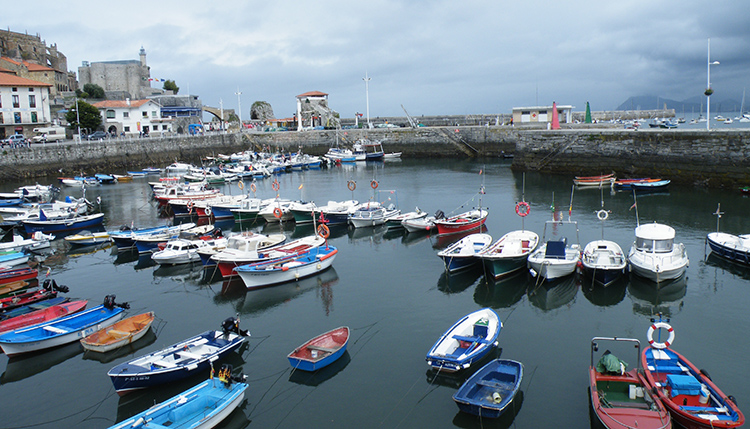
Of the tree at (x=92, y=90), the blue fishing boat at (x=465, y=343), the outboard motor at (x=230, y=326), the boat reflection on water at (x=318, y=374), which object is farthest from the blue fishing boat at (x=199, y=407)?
the tree at (x=92, y=90)

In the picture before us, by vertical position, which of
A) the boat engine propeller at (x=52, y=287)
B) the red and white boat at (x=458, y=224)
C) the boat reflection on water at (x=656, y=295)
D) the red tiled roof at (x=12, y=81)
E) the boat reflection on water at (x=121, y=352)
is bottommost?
the boat reflection on water at (x=121, y=352)

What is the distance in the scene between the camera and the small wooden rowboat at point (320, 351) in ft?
50.7

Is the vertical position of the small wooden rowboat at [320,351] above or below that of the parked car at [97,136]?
below

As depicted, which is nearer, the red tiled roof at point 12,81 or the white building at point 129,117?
the red tiled roof at point 12,81

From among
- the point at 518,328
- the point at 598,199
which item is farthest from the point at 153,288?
the point at 598,199

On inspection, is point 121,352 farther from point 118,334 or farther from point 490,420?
point 490,420

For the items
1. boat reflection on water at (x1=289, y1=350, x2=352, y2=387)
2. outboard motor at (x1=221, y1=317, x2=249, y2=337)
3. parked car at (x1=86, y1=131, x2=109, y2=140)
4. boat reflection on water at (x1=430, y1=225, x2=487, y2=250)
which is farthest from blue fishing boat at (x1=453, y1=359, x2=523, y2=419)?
parked car at (x1=86, y1=131, x2=109, y2=140)

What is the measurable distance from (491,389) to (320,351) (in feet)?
16.9

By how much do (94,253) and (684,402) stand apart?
1147 inches

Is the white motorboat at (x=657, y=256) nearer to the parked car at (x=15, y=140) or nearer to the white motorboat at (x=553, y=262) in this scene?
the white motorboat at (x=553, y=262)

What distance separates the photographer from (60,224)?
35.1 m

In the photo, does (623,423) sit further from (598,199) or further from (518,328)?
(598,199)

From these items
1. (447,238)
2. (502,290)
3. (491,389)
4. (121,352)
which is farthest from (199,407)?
(447,238)

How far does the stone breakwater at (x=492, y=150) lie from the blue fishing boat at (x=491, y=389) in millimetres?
35275
